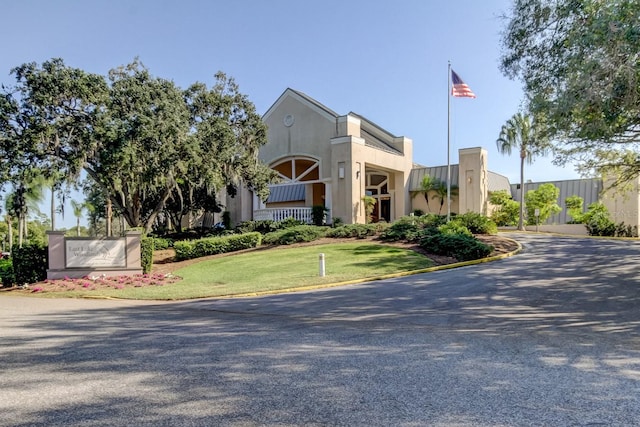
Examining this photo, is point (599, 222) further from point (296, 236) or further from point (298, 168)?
point (298, 168)

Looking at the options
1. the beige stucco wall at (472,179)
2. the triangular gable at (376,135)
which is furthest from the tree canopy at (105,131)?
the beige stucco wall at (472,179)

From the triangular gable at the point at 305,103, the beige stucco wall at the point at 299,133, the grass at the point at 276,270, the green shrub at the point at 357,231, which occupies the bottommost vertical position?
the grass at the point at 276,270

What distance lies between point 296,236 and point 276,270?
6.18 metres

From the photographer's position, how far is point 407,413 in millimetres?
3531

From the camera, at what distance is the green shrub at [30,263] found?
15.8 m

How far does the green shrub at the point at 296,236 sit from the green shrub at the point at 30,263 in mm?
10096

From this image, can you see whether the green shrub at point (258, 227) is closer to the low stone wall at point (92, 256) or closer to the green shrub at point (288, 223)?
the green shrub at point (288, 223)

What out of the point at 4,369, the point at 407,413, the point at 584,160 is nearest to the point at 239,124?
the point at 584,160

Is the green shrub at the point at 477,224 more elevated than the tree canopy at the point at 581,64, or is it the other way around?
the tree canopy at the point at 581,64

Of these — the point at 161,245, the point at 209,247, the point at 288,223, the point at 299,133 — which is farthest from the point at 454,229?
the point at 161,245

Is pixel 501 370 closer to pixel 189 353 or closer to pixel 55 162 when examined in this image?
pixel 189 353

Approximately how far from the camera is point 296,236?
21.8 meters

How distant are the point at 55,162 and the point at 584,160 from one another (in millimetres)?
21432

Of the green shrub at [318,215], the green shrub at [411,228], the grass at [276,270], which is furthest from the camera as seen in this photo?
the green shrub at [318,215]
